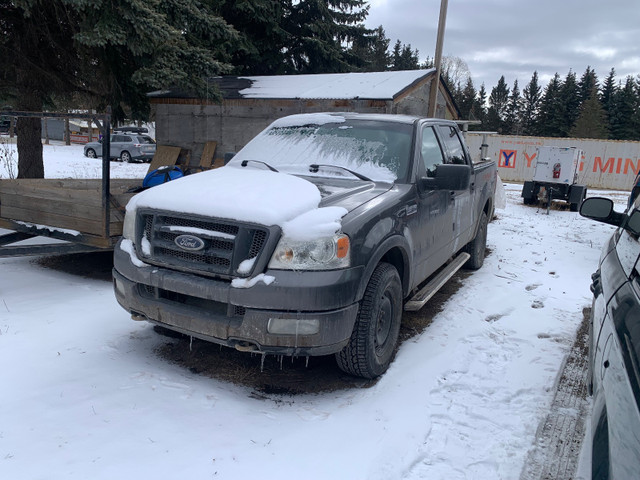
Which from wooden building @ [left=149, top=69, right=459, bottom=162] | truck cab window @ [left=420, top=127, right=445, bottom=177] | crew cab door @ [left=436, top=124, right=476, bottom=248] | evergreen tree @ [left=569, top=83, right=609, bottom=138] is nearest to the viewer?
truck cab window @ [left=420, top=127, right=445, bottom=177]

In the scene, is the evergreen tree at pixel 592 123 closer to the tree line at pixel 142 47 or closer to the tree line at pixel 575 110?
the tree line at pixel 575 110

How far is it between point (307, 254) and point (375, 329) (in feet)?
2.73

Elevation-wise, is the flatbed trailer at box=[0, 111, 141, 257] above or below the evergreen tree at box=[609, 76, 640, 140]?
below

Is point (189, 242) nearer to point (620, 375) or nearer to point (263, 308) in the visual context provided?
point (263, 308)

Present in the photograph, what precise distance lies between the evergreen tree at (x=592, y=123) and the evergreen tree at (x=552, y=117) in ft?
17.0

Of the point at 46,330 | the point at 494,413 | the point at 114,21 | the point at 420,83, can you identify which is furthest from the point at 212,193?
the point at 420,83

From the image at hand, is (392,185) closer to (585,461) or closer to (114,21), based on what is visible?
(585,461)

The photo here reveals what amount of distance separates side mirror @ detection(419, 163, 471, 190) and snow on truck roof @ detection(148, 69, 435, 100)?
6563mm

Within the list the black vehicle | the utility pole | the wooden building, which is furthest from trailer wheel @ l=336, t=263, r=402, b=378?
the utility pole

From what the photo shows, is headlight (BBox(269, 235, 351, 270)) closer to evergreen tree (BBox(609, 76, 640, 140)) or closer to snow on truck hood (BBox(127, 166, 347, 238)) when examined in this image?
snow on truck hood (BBox(127, 166, 347, 238))

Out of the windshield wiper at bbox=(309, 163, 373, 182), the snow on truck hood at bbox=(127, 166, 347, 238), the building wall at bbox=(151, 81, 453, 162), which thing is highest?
the building wall at bbox=(151, 81, 453, 162)

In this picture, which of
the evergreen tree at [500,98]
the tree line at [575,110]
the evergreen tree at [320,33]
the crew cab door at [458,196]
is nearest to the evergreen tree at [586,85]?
the tree line at [575,110]

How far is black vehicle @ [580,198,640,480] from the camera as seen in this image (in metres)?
1.33

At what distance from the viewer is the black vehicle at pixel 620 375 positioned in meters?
1.33
